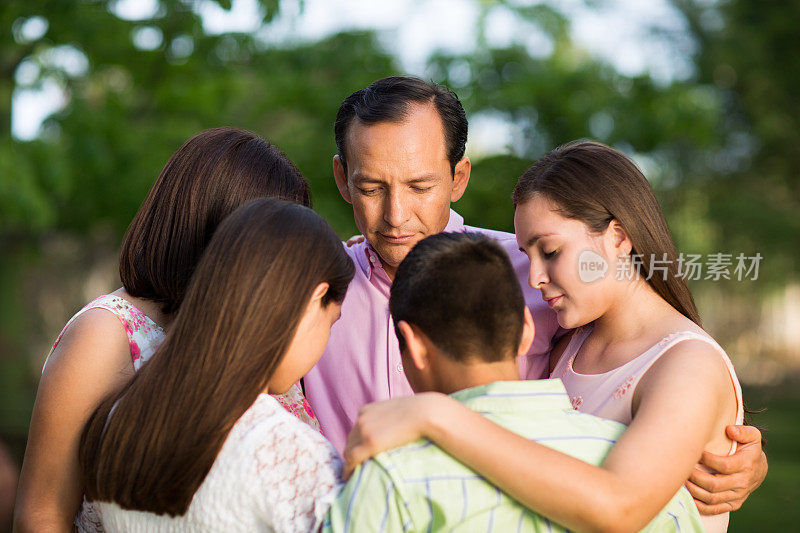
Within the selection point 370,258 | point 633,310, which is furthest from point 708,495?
point 370,258

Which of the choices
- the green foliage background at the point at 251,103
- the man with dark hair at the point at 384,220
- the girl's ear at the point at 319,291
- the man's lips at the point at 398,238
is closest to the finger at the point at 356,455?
the girl's ear at the point at 319,291

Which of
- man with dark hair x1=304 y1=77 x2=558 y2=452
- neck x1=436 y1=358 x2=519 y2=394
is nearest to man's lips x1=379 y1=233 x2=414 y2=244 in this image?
man with dark hair x1=304 y1=77 x2=558 y2=452

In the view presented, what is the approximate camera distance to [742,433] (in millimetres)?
2281

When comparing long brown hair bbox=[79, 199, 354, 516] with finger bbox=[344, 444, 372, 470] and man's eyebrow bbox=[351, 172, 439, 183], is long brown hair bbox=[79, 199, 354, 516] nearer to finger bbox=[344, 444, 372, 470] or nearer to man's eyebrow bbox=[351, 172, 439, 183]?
finger bbox=[344, 444, 372, 470]

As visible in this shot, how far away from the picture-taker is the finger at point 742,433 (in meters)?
2.27

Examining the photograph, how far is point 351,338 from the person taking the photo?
301 cm

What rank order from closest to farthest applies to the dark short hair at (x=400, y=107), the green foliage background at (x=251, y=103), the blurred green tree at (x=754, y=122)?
1. the dark short hair at (x=400, y=107)
2. the green foliage background at (x=251, y=103)
3. the blurred green tree at (x=754, y=122)

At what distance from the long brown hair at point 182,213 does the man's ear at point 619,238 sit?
1.02m

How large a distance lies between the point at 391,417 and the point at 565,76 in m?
8.16

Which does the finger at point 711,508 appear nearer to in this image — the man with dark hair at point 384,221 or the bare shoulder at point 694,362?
the bare shoulder at point 694,362

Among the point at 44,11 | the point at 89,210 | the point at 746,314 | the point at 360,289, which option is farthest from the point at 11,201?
the point at 746,314

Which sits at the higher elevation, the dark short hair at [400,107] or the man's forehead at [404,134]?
the dark short hair at [400,107]

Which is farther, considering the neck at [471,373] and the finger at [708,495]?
the finger at [708,495]

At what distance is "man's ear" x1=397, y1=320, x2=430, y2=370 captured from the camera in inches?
77.7
